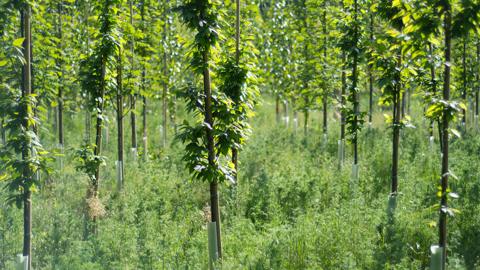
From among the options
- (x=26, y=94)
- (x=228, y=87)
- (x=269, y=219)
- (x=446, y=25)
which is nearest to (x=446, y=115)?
(x=446, y=25)

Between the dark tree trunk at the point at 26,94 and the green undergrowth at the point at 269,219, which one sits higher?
the dark tree trunk at the point at 26,94

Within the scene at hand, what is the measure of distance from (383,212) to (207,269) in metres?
2.82

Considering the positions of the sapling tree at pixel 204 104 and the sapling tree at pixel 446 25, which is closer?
the sapling tree at pixel 446 25

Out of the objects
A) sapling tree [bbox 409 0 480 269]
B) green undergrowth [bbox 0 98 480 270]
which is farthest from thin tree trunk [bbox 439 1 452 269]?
green undergrowth [bbox 0 98 480 270]

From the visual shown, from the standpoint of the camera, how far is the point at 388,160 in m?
11.5

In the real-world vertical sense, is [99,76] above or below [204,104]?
above

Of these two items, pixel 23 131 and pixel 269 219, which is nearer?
pixel 23 131

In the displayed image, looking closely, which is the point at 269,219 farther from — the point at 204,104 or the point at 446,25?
the point at 446,25

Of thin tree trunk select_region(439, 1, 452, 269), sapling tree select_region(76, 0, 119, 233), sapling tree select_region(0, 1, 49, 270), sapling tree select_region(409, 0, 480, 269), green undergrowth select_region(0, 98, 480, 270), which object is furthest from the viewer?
sapling tree select_region(76, 0, 119, 233)

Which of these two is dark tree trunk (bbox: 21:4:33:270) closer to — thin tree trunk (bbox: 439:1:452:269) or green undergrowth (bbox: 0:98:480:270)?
green undergrowth (bbox: 0:98:480:270)

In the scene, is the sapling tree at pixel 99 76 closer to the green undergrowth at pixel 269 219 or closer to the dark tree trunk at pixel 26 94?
the green undergrowth at pixel 269 219

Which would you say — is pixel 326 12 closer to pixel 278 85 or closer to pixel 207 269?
pixel 278 85

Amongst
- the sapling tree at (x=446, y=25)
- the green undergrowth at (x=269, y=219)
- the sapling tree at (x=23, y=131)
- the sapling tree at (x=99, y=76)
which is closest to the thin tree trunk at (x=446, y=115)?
the sapling tree at (x=446, y=25)

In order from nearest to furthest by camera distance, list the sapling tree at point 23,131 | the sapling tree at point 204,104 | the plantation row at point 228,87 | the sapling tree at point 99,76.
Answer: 1. the plantation row at point 228,87
2. the sapling tree at point 23,131
3. the sapling tree at point 204,104
4. the sapling tree at point 99,76
